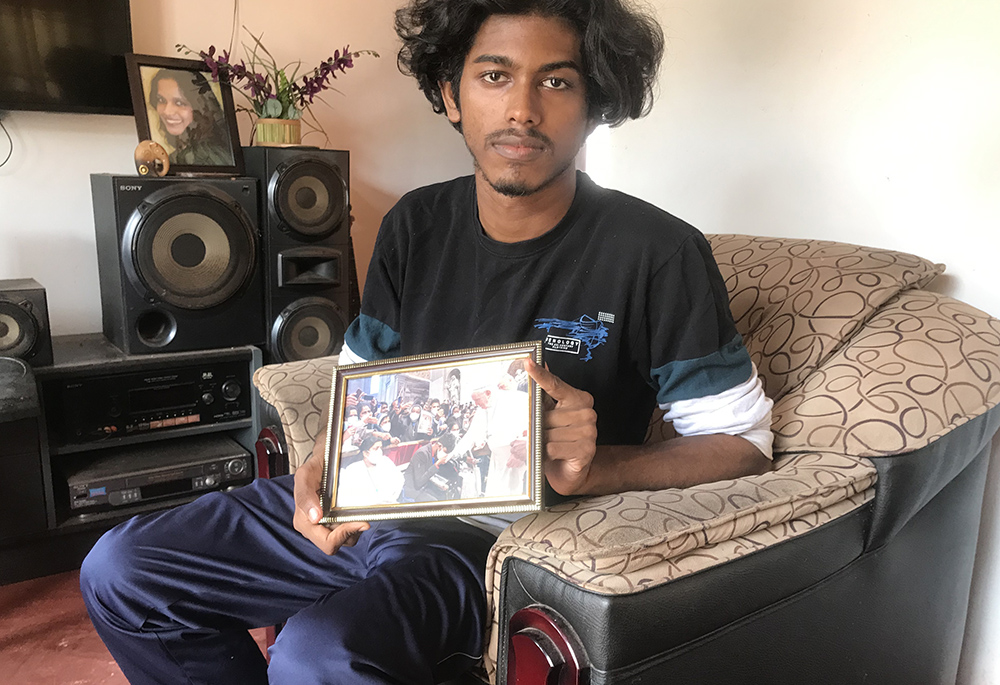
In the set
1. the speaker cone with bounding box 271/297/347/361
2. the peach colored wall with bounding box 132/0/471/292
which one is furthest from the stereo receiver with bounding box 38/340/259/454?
the peach colored wall with bounding box 132/0/471/292

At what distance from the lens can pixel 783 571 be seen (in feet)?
2.84

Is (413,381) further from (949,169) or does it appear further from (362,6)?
(362,6)

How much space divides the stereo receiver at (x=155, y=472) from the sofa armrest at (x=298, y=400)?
0.82 m

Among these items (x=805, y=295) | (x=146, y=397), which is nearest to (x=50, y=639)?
(x=146, y=397)

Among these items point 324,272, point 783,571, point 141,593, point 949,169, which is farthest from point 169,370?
point 949,169

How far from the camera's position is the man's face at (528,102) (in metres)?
1.08

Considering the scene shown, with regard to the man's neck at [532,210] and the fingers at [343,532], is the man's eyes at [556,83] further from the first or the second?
the fingers at [343,532]

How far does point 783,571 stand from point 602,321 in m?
0.39

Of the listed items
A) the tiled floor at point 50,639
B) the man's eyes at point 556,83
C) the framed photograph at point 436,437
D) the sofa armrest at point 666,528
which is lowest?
the tiled floor at point 50,639

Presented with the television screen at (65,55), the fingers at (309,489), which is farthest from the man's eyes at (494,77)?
the television screen at (65,55)

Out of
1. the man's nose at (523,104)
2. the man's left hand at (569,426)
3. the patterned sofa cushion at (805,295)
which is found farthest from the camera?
the patterned sofa cushion at (805,295)

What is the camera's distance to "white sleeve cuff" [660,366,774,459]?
3.20 feet

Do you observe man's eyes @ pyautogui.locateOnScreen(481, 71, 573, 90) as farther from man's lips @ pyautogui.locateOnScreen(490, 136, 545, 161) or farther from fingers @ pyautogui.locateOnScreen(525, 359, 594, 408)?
fingers @ pyautogui.locateOnScreen(525, 359, 594, 408)

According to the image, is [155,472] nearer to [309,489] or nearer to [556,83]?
[309,489]
